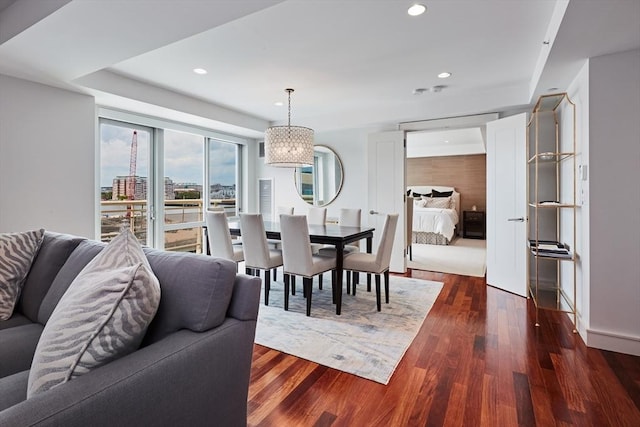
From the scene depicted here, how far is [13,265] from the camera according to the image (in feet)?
5.72

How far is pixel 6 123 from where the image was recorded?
2848mm

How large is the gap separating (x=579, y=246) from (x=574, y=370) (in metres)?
1.14

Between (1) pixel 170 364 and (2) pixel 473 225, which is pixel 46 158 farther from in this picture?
(2) pixel 473 225

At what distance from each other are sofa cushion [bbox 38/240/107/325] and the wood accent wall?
28.9 feet

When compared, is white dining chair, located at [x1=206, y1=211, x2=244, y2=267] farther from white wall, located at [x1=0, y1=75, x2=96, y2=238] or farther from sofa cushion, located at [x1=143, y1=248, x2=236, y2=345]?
sofa cushion, located at [x1=143, y1=248, x2=236, y2=345]

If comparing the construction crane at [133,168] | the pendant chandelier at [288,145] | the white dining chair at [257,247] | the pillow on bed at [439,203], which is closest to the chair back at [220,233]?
the white dining chair at [257,247]

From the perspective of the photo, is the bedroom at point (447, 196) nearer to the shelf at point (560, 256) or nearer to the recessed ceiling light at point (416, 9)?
the shelf at point (560, 256)

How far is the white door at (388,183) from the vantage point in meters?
4.79

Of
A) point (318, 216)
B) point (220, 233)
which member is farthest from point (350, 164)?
point (220, 233)

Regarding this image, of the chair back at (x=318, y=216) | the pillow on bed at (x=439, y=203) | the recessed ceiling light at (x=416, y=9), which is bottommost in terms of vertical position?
the chair back at (x=318, y=216)

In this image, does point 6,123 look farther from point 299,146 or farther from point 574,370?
point 574,370

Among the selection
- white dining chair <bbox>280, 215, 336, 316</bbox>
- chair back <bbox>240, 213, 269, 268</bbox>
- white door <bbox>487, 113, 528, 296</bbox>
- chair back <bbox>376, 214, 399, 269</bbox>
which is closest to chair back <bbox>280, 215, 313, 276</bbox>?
white dining chair <bbox>280, 215, 336, 316</bbox>

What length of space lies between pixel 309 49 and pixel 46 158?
2.69 m

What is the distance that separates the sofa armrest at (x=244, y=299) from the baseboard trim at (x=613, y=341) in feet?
8.62
